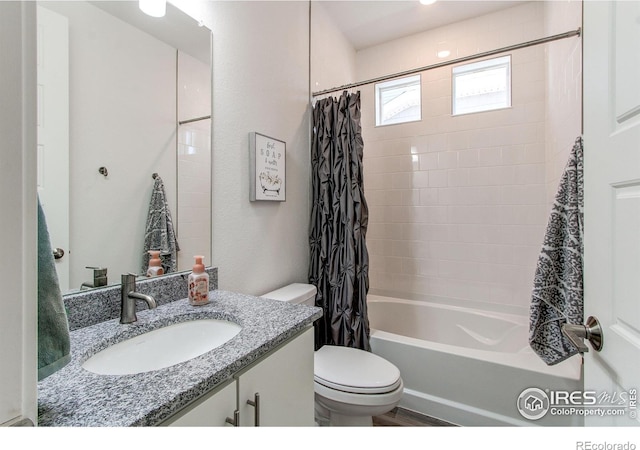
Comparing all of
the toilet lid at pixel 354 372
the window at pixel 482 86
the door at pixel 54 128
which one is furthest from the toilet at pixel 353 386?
the window at pixel 482 86

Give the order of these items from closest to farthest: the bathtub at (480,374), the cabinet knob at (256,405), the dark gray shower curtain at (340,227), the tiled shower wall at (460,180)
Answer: the cabinet knob at (256,405)
the bathtub at (480,374)
the dark gray shower curtain at (340,227)
the tiled shower wall at (460,180)

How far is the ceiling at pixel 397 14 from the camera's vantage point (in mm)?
2131

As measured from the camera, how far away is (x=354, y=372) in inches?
54.6

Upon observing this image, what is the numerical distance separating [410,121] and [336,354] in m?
2.01

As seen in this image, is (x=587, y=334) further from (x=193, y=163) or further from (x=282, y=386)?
(x=193, y=163)

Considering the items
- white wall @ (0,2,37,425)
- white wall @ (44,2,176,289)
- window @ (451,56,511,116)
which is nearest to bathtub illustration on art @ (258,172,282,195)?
white wall @ (44,2,176,289)

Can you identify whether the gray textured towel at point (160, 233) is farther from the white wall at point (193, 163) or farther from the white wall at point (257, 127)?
the white wall at point (257, 127)

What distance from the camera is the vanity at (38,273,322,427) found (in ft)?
1.63

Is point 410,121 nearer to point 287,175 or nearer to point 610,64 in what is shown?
point 287,175

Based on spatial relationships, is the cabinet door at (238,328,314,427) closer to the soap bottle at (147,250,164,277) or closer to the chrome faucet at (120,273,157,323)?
the chrome faucet at (120,273,157,323)

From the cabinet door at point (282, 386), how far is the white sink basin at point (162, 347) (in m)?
0.20

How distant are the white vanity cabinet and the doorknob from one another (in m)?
0.71

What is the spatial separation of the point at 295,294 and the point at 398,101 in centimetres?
202
